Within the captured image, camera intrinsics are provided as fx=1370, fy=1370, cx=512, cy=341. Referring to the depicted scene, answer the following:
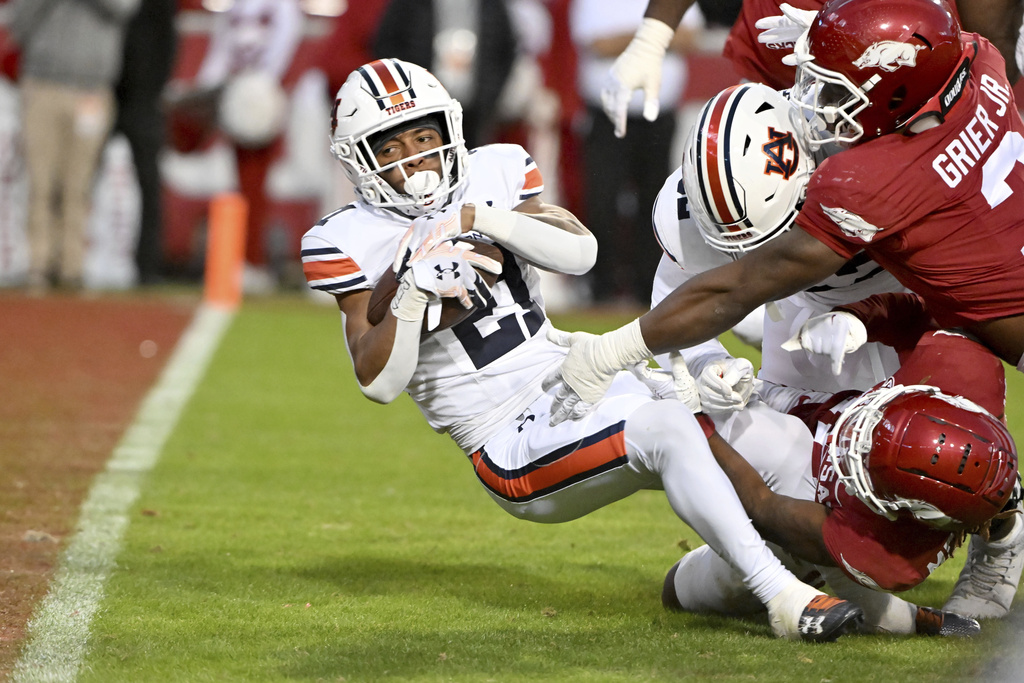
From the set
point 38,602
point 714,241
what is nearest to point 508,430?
point 714,241

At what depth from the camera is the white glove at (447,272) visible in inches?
123

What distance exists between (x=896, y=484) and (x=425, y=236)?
1.20m

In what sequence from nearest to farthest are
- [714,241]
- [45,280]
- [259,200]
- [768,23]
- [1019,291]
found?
[1019,291], [714,241], [768,23], [45,280], [259,200]

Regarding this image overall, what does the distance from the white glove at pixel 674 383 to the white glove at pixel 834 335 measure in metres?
0.25

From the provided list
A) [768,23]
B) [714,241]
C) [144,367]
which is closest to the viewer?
[714,241]

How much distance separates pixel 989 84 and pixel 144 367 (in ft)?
17.9

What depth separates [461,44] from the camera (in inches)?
378

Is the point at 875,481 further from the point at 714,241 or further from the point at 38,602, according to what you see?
the point at 38,602

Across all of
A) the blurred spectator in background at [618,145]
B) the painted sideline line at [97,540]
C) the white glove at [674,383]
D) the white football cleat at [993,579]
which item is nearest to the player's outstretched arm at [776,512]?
the white glove at [674,383]

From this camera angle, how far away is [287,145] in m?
11.4

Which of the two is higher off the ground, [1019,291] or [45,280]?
[1019,291]

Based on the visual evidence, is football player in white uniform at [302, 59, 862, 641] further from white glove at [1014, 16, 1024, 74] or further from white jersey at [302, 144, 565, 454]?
white glove at [1014, 16, 1024, 74]

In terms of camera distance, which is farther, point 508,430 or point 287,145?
point 287,145

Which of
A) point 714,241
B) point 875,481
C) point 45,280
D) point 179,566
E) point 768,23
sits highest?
point 768,23
